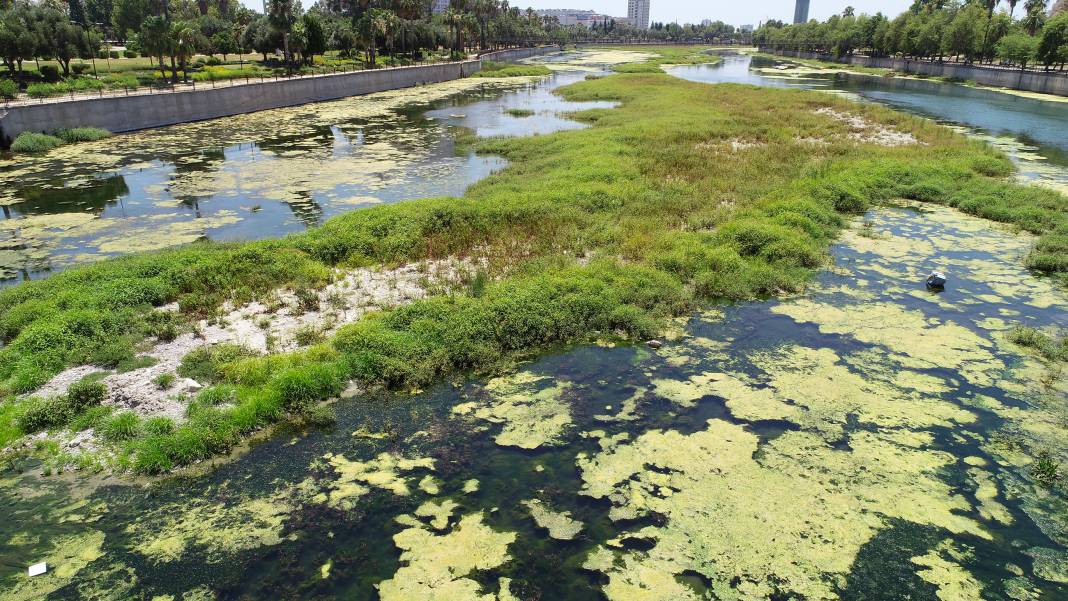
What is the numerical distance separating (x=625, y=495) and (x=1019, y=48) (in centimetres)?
7870

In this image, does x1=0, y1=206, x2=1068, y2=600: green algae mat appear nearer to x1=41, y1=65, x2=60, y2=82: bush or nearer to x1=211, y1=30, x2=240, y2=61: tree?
x1=41, y1=65, x2=60, y2=82: bush

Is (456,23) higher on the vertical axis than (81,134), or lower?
higher

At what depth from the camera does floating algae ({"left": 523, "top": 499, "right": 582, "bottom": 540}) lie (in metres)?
7.18

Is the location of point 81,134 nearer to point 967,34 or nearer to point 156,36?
point 156,36

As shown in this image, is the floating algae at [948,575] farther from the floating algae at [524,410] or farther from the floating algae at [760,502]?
the floating algae at [524,410]

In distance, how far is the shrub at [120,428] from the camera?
329 inches

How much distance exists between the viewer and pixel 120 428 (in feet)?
27.6

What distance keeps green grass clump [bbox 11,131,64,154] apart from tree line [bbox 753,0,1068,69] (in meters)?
77.0

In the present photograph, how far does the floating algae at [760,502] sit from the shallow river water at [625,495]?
0.09ft

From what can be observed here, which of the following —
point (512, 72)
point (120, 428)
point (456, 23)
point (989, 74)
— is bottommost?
point (120, 428)

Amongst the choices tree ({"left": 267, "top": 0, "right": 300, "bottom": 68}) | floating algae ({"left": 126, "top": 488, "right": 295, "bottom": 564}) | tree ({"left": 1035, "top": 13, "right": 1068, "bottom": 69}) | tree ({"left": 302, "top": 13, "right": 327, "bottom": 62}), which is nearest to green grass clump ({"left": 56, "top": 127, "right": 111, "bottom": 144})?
tree ({"left": 267, "top": 0, "right": 300, "bottom": 68})

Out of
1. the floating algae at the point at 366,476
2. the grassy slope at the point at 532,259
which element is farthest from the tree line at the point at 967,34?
the floating algae at the point at 366,476

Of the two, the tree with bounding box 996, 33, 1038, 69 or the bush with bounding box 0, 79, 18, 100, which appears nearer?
the bush with bounding box 0, 79, 18, 100

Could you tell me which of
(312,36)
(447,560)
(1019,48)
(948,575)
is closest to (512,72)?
(312,36)
